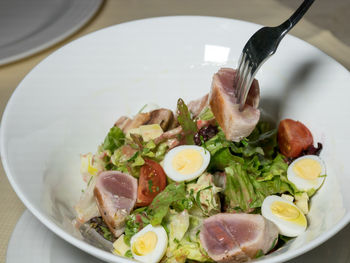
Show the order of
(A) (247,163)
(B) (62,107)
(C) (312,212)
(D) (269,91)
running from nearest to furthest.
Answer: (C) (312,212), (A) (247,163), (B) (62,107), (D) (269,91)

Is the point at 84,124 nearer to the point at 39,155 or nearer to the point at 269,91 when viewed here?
the point at 39,155

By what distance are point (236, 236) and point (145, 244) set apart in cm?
35

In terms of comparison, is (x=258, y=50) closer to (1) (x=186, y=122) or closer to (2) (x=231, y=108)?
(2) (x=231, y=108)

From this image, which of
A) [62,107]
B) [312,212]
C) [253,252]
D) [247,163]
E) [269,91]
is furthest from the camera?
[269,91]

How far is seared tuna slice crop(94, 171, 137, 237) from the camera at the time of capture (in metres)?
1.79

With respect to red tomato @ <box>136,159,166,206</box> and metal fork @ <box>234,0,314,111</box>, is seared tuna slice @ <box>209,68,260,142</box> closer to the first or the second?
metal fork @ <box>234,0,314,111</box>

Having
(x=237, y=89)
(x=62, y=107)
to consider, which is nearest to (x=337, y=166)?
(x=237, y=89)

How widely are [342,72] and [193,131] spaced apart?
0.72m

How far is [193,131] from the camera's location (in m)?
2.05

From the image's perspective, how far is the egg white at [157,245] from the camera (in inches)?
64.9

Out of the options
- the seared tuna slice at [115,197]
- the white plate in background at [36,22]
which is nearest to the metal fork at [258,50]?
the seared tuna slice at [115,197]

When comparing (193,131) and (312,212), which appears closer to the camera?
(312,212)

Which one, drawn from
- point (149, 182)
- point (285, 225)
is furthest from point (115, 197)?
point (285, 225)

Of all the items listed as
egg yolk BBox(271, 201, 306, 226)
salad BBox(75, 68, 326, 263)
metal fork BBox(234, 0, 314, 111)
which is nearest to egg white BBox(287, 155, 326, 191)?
salad BBox(75, 68, 326, 263)
